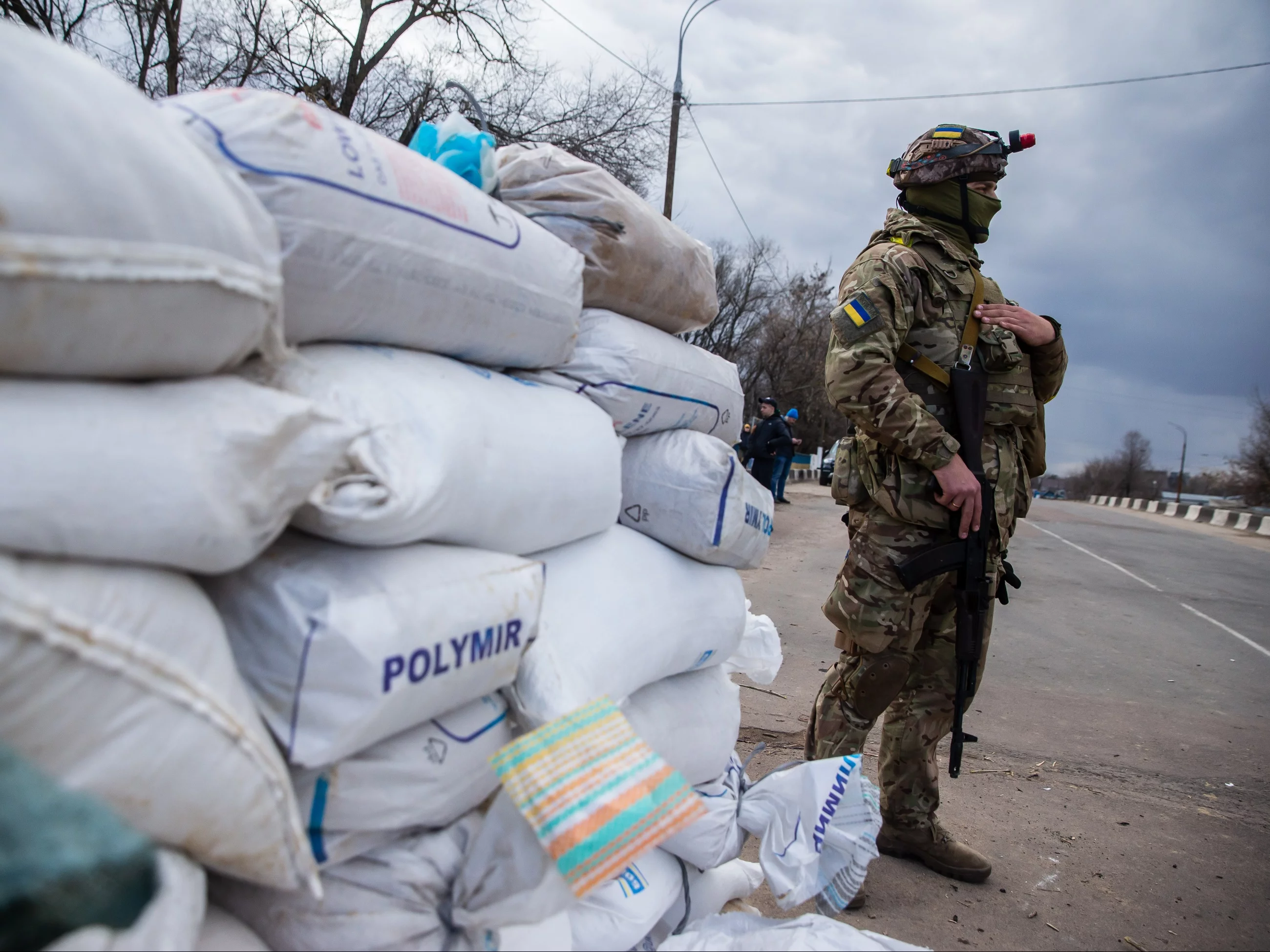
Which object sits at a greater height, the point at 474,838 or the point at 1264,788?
the point at 474,838

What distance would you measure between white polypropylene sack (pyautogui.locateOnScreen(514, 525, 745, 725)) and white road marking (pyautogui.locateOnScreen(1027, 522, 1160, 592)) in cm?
743

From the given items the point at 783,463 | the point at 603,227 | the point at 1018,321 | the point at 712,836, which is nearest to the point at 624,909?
the point at 712,836

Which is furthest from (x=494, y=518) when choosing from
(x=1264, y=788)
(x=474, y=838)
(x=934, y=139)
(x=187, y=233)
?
(x=1264, y=788)

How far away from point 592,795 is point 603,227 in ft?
3.66

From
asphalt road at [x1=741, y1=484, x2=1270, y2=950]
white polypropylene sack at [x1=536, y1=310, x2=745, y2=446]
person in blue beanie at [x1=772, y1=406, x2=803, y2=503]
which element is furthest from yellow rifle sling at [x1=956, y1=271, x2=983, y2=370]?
person in blue beanie at [x1=772, y1=406, x2=803, y2=503]

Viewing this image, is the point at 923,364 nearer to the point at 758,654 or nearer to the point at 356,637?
the point at 758,654

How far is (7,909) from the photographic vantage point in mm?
536

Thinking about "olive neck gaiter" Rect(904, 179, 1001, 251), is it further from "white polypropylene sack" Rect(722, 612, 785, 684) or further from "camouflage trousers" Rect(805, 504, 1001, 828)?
"white polypropylene sack" Rect(722, 612, 785, 684)

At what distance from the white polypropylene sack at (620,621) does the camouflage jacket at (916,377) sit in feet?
1.84

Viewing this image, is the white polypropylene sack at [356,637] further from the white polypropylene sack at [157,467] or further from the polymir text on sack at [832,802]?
the polymir text on sack at [832,802]

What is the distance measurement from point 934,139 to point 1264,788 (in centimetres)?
256

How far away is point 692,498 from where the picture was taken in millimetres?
1725

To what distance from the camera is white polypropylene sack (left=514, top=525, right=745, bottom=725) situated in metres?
1.27

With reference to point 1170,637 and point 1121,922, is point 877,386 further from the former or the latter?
point 1170,637
